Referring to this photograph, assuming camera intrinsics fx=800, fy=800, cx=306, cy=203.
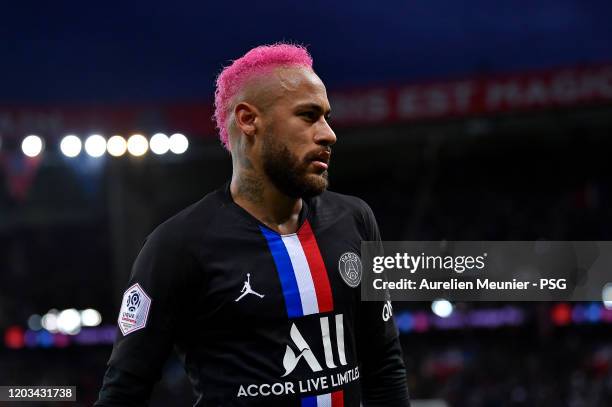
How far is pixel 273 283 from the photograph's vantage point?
1.92 meters

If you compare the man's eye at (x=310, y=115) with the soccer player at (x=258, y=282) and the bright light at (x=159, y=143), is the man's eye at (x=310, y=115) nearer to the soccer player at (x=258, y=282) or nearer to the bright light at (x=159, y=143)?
the soccer player at (x=258, y=282)

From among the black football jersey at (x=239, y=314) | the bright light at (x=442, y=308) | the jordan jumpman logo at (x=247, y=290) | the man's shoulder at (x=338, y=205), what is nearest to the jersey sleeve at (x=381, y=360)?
the man's shoulder at (x=338, y=205)

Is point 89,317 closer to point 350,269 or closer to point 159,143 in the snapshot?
point 159,143

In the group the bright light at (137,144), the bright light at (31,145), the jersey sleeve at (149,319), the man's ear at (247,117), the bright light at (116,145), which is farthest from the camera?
the bright light at (116,145)

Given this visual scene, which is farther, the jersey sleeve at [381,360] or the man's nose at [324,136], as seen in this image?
the jersey sleeve at [381,360]

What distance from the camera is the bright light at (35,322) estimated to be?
1775cm

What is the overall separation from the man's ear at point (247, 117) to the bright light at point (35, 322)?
1704 centimetres

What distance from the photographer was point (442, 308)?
17.1 metres

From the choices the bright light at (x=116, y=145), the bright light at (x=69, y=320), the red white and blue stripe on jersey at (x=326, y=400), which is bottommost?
the red white and blue stripe on jersey at (x=326, y=400)

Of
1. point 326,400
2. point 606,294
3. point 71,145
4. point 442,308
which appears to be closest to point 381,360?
point 326,400

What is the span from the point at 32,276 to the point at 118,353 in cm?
1785

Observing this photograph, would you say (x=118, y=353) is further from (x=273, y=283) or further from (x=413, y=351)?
(x=413, y=351)

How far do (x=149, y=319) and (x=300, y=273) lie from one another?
375 mm

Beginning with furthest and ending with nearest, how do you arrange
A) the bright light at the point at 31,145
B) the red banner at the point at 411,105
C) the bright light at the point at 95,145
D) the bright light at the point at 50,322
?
the bright light at the point at 50,322, the red banner at the point at 411,105, the bright light at the point at 95,145, the bright light at the point at 31,145
